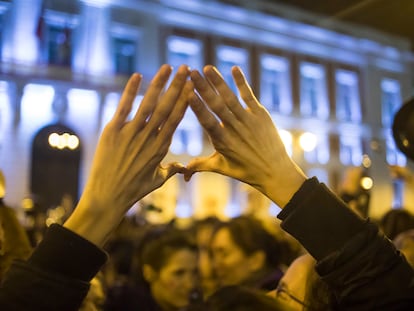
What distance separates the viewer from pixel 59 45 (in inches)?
506

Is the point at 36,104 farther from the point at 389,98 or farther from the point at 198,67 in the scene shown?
the point at 389,98

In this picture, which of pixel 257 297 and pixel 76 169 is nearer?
pixel 257 297

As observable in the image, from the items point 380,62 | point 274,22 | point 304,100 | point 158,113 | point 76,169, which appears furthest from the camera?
point 380,62

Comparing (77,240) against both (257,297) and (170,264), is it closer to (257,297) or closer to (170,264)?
(257,297)

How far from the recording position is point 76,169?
12.9m

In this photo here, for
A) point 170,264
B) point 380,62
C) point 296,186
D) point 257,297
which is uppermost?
point 380,62

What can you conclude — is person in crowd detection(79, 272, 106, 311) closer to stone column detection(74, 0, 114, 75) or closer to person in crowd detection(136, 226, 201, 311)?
person in crowd detection(136, 226, 201, 311)

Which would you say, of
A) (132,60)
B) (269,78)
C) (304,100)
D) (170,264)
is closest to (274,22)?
(269,78)

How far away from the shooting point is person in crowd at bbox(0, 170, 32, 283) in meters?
1.38

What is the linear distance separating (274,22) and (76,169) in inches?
322

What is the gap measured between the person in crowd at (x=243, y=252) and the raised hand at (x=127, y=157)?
1696 mm

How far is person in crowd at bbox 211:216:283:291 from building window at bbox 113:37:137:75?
12.0 m

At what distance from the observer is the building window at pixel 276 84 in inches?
673

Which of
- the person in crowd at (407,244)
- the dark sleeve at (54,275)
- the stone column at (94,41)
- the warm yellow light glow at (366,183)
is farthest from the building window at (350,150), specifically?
the dark sleeve at (54,275)
